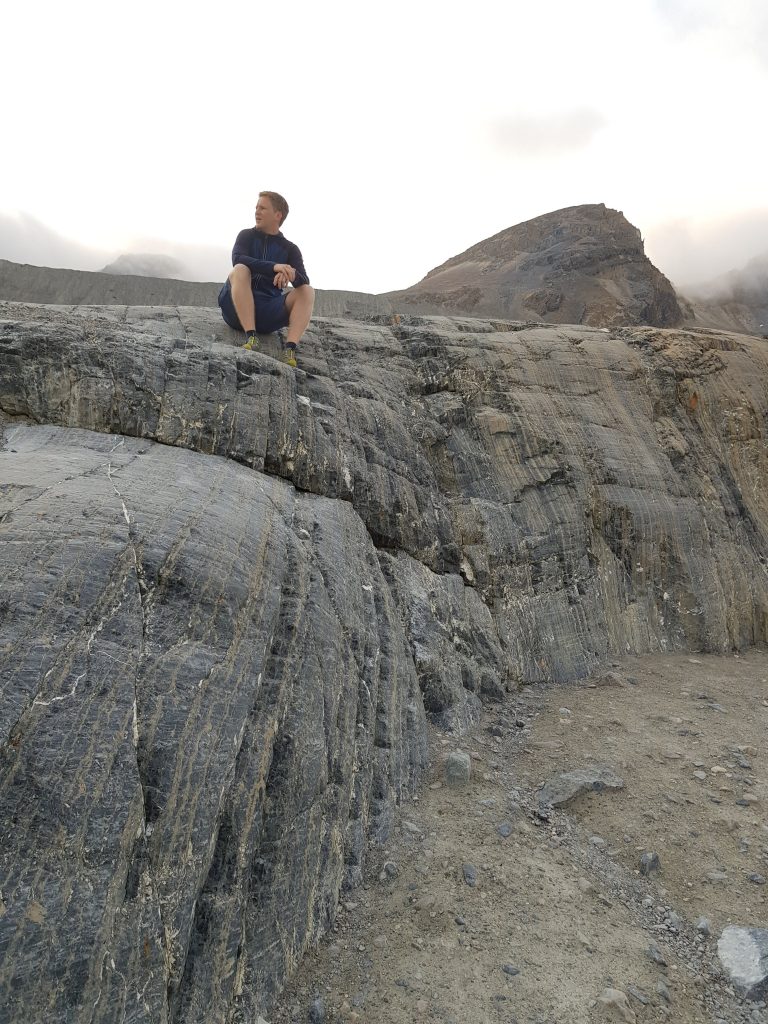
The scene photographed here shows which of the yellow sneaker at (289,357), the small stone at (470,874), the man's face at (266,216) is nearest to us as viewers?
the small stone at (470,874)

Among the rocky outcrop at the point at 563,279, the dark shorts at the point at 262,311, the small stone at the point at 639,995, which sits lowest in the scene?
the small stone at the point at 639,995

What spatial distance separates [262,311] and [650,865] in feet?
21.1

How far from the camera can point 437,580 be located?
6.34 meters

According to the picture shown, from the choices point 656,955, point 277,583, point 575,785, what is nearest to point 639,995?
point 656,955

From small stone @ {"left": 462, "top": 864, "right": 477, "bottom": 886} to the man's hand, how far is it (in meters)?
5.77

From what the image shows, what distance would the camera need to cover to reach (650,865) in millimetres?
3918

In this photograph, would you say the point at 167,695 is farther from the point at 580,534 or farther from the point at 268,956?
the point at 580,534

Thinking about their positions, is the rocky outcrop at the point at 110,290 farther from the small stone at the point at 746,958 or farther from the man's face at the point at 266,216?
the small stone at the point at 746,958

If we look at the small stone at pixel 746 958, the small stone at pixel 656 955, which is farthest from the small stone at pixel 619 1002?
the small stone at pixel 746 958

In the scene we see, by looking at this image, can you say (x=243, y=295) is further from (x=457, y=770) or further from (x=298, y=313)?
(x=457, y=770)

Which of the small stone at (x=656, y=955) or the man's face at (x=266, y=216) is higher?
the man's face at (x=266, y=216)

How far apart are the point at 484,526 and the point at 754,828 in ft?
13.1

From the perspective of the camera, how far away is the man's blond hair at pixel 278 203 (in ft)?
21.1

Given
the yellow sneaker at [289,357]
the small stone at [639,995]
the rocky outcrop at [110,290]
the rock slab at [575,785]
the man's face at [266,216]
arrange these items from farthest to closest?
the rocky outcrop at [110,290] → the yellow sneaker at [289,357] → the man's face at [266,216] → the rock slab at [575,785] → the small stone at [639,995]
